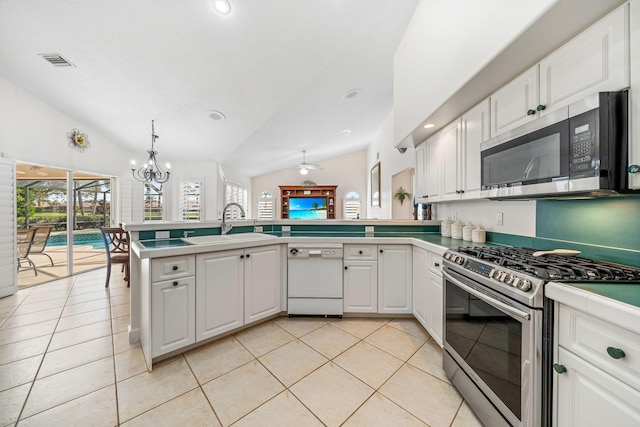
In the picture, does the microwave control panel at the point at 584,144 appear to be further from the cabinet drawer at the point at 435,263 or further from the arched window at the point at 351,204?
the arched window at the point at 351,204

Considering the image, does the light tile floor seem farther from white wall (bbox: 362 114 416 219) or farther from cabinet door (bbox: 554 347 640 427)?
white wall (bbox: 362 114 416 219)

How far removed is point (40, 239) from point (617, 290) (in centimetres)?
646

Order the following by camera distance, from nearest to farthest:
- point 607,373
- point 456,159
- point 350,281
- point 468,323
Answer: point 607,373
point 468,323
point 456,159
point 350,281

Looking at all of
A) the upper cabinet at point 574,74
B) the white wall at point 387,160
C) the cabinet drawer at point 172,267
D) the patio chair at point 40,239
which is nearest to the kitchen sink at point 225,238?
the cabinet drawer at point 172,267

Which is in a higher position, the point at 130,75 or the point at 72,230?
the point at 130,75

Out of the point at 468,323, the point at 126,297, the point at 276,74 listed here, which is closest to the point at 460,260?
the point at 468,323

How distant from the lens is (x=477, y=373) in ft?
4.28

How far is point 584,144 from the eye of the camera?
40.6 inches

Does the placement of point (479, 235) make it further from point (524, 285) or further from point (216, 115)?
point (216, 115)

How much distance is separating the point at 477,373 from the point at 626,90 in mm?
1502

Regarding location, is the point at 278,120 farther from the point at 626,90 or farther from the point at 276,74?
the point at 626,90

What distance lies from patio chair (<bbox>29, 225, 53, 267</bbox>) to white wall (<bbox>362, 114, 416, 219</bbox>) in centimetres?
628

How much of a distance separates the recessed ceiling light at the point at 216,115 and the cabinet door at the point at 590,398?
13.0 ft

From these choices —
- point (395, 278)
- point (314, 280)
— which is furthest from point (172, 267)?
point (395, 278)
